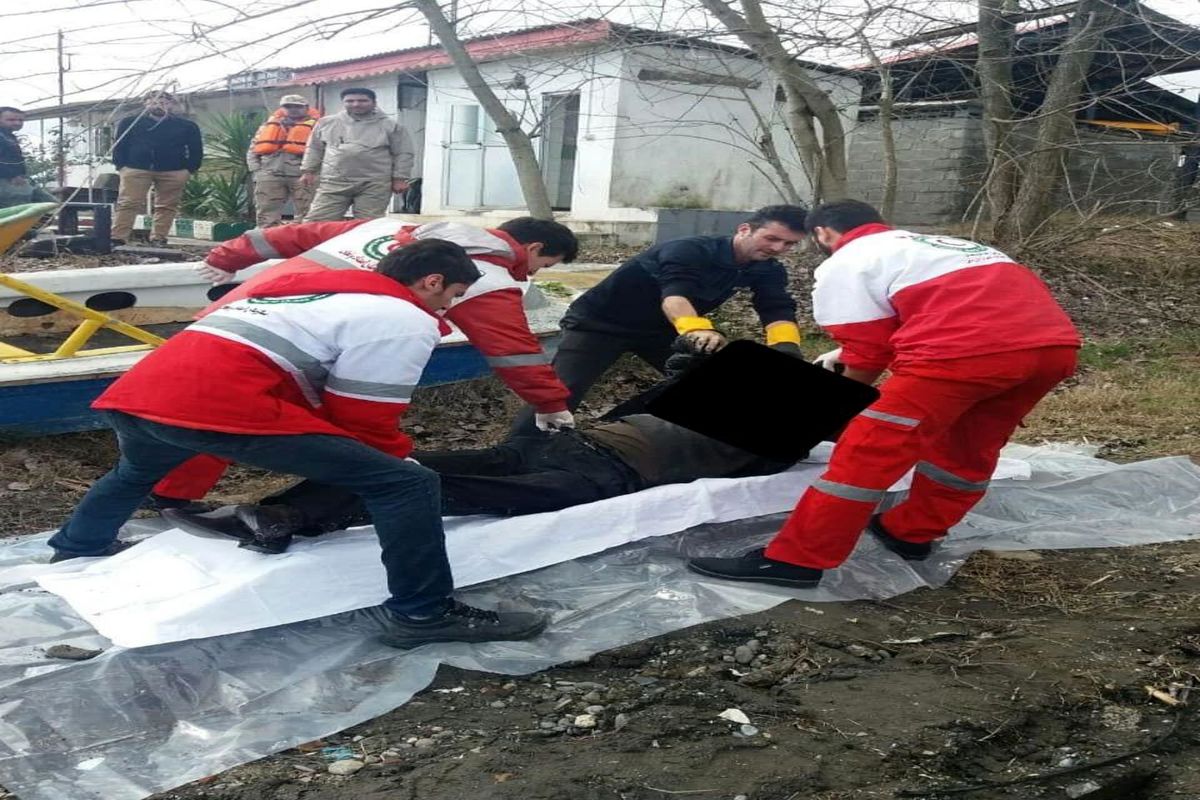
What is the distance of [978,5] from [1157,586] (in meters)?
4.97

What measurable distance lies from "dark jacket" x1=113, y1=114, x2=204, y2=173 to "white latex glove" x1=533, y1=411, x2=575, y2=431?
695 centimetres

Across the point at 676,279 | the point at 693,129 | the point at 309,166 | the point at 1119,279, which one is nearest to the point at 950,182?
the point at 693,129

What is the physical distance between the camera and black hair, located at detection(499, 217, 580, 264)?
425cm

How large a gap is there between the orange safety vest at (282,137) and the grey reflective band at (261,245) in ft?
19.1

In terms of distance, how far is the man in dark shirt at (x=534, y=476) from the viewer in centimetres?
339

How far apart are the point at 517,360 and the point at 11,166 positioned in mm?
8239

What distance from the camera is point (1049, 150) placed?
8.61m

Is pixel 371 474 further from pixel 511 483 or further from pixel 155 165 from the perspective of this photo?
pixel 155 165

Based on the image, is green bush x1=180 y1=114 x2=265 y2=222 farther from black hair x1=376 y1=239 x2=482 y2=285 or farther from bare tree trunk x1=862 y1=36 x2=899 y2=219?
black hair x1=376 y1=239 x2=482 y2=285

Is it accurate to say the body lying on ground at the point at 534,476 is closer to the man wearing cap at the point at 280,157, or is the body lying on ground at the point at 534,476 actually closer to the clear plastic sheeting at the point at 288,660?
the clear plastic sheeting at the point at 288,660

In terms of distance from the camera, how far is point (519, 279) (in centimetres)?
426

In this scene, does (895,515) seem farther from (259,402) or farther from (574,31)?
(574,31)

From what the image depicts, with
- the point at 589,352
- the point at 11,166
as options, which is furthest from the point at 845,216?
the point at 11,166

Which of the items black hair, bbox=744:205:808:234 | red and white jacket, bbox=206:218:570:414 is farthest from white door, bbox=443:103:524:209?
red and white jacket, bbox=206:218:570:414
